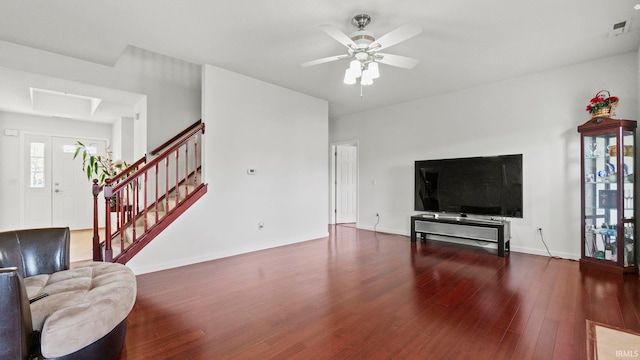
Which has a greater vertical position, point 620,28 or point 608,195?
point 620,28

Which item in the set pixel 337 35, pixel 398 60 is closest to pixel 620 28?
pixel 398 60

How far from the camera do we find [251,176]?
469 cm

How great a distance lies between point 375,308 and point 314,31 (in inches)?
114

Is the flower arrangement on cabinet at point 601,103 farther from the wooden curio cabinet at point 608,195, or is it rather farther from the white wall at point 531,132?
the white wall at point 531,132

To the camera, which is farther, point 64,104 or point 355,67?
point 64,104

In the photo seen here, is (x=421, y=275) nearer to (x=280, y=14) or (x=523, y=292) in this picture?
(x=523, y=292)

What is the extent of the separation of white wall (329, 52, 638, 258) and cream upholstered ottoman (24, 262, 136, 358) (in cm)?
505

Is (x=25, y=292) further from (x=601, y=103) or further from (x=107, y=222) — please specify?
(x=601, y=103)

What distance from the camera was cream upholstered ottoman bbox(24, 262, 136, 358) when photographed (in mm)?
1491

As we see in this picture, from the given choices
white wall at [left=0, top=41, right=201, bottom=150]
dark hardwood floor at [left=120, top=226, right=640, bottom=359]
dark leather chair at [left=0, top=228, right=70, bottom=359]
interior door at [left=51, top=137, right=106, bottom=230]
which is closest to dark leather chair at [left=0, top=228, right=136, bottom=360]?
dark leather chair at [left=0, top=228, right=70, bottom=359]

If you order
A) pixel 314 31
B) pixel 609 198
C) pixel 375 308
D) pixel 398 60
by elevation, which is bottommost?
pixel 375 308

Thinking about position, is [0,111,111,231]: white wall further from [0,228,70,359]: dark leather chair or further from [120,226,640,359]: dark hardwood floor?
[0,228,70,359]: dark leather chair

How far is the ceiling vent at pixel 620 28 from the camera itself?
3.00 metres

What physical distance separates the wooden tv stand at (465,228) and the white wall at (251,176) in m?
1.88
